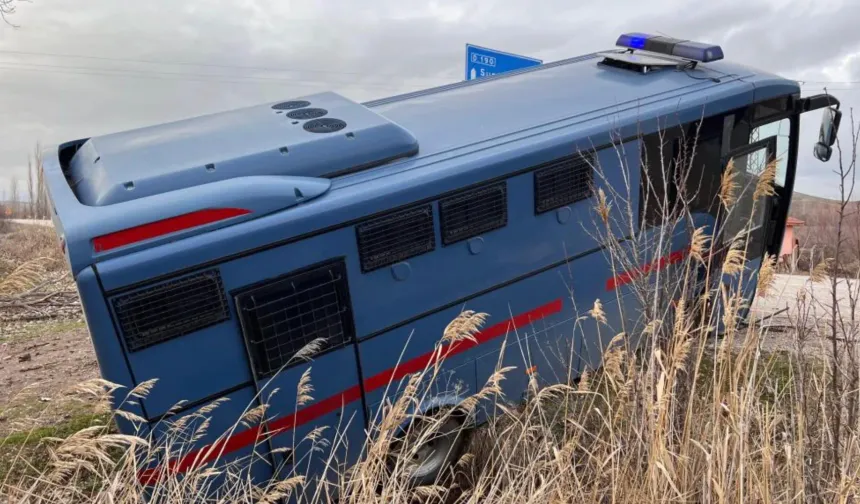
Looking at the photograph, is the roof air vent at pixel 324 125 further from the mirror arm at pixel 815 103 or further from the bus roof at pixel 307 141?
the mirror arm at pixel 815 103

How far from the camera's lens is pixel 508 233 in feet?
13.6

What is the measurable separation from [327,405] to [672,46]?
451 centimetres

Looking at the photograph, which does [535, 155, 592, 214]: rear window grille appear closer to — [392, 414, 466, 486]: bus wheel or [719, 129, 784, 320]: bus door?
[719, 129, 784, 320]: bus door

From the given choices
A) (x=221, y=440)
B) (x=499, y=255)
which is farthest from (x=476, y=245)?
(x=221, y=440)

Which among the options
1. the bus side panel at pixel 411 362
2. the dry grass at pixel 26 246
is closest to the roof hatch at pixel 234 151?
the bus side panel at pixel 411 362

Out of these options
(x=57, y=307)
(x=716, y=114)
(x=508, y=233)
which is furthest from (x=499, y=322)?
(x=57, y=307)

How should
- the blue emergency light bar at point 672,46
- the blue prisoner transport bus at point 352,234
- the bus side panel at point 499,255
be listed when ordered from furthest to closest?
the blue emergency light bar at point 672,46
the bus side panel at point 499,255
the blue prisoner transport bus at point 352,234

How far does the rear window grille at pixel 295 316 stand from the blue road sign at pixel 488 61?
14.5ft

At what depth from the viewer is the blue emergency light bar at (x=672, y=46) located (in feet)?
17.1

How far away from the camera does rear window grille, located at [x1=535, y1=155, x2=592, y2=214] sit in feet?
13.9

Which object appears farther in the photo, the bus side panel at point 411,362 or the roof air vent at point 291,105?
the roof air vent at point 291,105

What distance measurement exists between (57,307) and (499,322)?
6524 millimetres

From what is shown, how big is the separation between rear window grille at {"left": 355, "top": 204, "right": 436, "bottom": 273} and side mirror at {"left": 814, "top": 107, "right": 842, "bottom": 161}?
12.9 ft

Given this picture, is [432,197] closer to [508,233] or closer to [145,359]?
[508,233]
